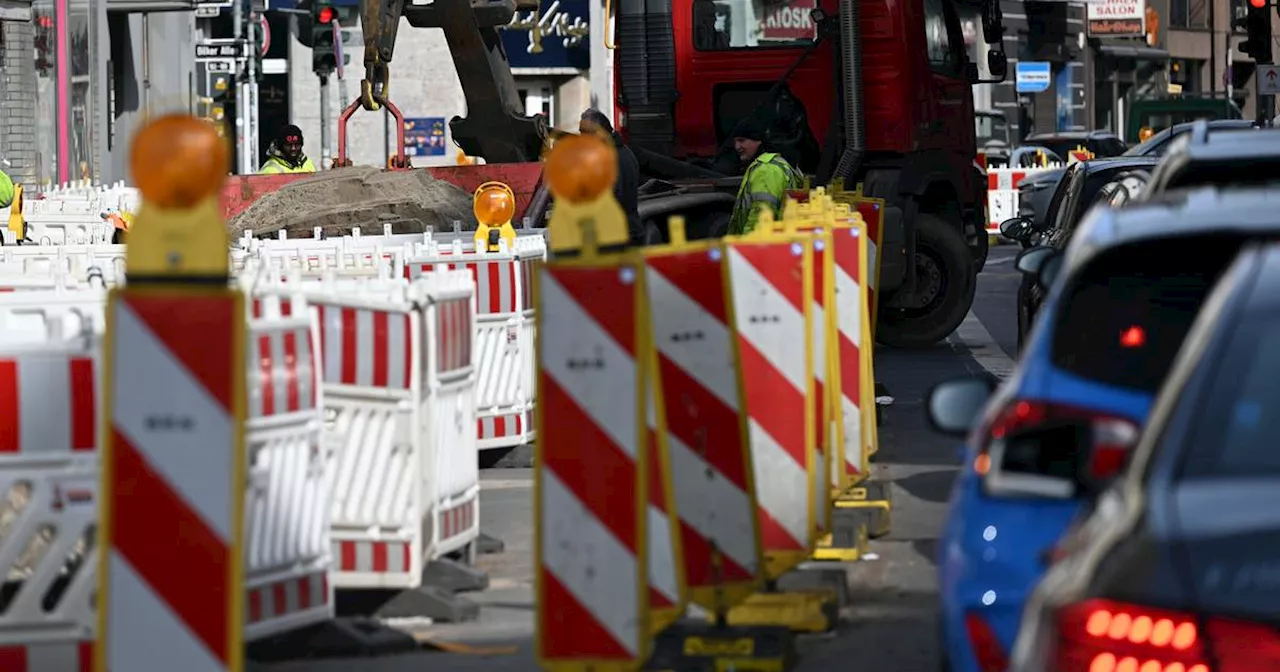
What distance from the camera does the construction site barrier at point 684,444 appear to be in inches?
301

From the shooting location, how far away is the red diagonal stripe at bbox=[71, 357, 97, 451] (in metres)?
8.33

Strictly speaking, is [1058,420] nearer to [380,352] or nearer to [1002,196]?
[380,352]

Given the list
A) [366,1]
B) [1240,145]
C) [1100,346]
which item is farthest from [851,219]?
[366,1]

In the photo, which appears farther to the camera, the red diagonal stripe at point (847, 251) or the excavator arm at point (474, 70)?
the excavator arm at point (474, 70)

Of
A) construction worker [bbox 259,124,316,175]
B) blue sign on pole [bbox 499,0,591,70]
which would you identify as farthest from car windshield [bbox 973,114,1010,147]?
construction worker [bbox 259,124,316,175]

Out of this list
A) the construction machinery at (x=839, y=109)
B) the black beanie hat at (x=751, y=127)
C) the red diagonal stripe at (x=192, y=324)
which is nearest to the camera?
the red diagonal stripe at (x=192, y=324)

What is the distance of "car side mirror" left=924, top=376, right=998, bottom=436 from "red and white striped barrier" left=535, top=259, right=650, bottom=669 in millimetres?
974

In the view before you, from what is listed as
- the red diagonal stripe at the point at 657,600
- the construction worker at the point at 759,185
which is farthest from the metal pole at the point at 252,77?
the red diagonal stripe at the point at 657,600

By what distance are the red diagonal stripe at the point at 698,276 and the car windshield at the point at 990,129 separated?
1818 inches

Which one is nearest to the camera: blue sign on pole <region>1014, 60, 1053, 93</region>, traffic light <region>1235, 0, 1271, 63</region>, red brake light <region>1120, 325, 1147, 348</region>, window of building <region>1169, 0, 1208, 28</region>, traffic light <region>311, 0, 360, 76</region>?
red brake light <region>1120, 325, 1147, 348</region>

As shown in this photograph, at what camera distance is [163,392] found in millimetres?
6543

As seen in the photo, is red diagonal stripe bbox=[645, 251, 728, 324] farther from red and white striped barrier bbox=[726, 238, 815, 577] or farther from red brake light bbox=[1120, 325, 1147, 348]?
red brake light bbox=[1120, 325, 1147, 348]

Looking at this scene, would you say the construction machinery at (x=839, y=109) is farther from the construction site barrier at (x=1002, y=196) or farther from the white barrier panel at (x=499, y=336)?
the construction site barrier at (x=1002, y=196)

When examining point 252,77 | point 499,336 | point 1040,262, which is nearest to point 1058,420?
point 1040,262
